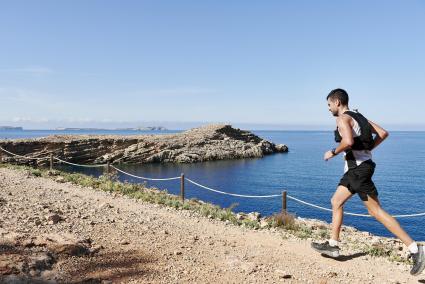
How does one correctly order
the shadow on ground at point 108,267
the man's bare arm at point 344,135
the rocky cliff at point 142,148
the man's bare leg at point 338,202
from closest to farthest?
the shadow on ground at point 108,267 → the man's bare arm at point 344,135 → the man's bare leg at point 338,202 → the rocky cliff at point 142,148

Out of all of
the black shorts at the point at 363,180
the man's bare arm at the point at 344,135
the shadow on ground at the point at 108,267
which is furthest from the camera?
the black shorts at the point at 363,180

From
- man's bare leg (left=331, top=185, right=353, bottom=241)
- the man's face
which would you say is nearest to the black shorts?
man's bare leg (left=331, top=185, right=353, bottom=241)

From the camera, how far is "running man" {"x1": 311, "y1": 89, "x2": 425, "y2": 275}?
17.5 feet

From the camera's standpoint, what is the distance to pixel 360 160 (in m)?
5.56

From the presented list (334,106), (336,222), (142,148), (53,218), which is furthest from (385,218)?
(142,148)

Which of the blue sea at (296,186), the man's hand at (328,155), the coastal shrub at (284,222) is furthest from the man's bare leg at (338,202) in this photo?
the blue sea at (296,186)

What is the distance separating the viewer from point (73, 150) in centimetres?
5975

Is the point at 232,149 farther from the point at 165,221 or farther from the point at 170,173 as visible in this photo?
the point at 165,221

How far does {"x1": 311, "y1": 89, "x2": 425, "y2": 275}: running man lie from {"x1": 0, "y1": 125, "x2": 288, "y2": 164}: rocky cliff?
173 ft

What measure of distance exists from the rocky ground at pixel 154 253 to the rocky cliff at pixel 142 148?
4959cm

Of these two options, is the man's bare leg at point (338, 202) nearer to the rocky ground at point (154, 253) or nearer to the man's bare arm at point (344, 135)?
the rocky ground at point (154, 253)

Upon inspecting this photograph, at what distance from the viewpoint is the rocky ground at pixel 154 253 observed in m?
5.00

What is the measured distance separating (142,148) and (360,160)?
61.8 m

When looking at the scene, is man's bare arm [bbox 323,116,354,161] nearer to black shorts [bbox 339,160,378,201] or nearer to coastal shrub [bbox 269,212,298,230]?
black shorts [bbox 339,160,378,201]
